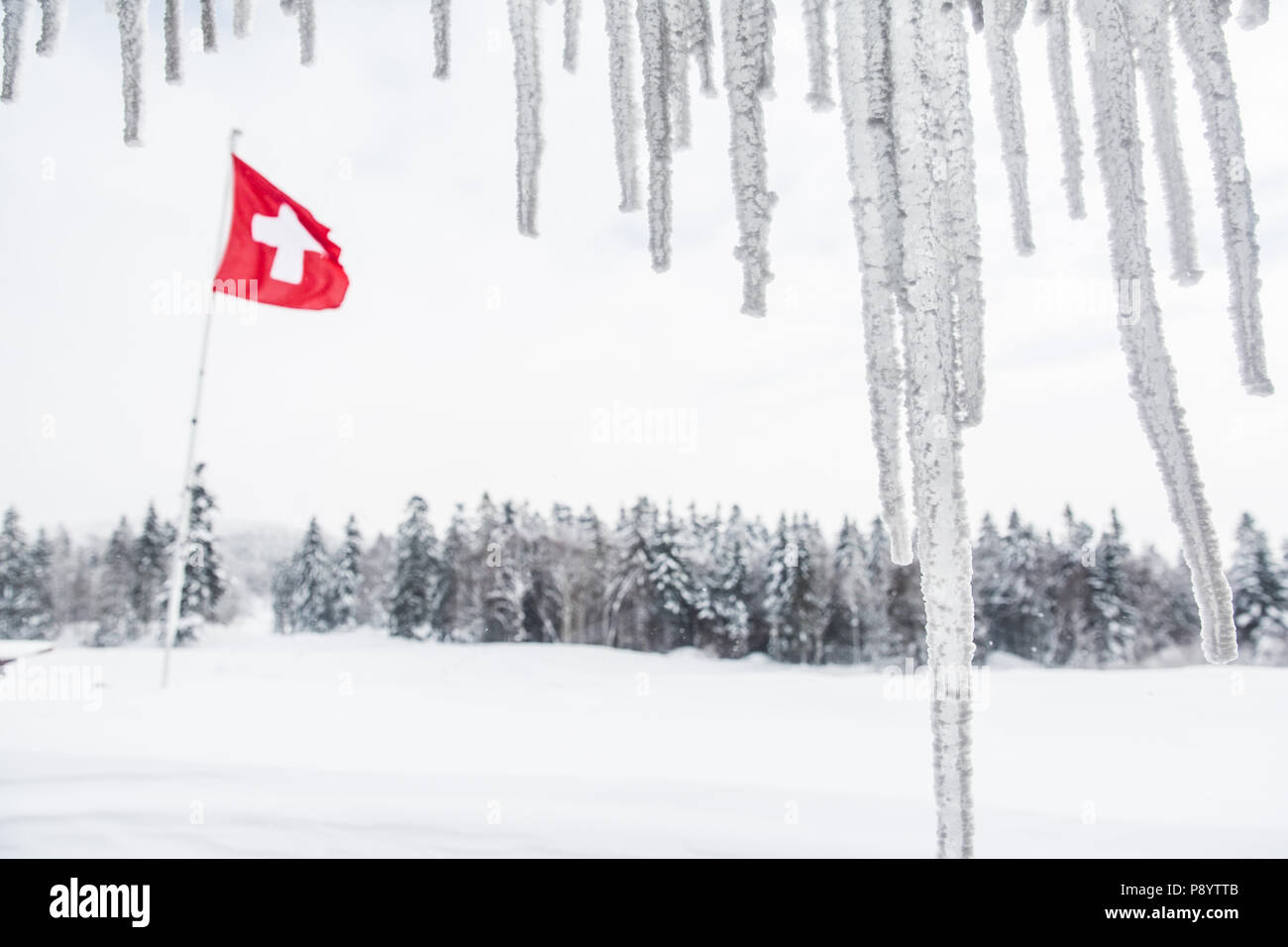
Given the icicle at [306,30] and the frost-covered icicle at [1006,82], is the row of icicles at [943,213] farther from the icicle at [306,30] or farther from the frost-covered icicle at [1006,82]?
the icicle at [306,30]

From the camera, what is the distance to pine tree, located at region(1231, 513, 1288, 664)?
22.3 meters

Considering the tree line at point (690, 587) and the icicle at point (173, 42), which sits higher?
the icicle at point (173, 42)

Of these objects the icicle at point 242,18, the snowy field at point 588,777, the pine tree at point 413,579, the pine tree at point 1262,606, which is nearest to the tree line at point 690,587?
the pine tree at point 413,579

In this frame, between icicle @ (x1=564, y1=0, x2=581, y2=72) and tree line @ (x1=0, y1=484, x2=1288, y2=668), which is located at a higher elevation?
icicle @ (x1=564, y1=0, x2=581, y2=72)

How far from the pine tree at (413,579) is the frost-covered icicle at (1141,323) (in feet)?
104

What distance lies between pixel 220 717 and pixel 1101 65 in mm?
6269

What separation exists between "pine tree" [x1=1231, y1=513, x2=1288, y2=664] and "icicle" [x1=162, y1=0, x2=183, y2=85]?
2847cm

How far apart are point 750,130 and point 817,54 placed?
400 mm

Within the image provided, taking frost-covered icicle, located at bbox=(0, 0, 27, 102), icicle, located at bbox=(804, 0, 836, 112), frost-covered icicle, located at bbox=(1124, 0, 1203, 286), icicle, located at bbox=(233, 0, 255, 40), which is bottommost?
frost-covered icicle, located at bbox=(1124, 0, 1203, 286)

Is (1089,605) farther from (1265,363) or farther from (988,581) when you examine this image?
(1265,363)

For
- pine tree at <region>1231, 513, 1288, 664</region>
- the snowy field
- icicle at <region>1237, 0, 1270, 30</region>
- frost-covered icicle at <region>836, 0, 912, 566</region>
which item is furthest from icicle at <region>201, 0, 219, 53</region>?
pine tree at <region>1231, 513, 1288, 664</region>

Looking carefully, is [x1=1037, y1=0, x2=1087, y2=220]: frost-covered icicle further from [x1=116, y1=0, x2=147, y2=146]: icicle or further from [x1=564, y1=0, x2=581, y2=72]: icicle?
[x1=116, y1=0, x2=147, y2=146]: icicle

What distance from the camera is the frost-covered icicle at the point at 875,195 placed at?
1029 mm
